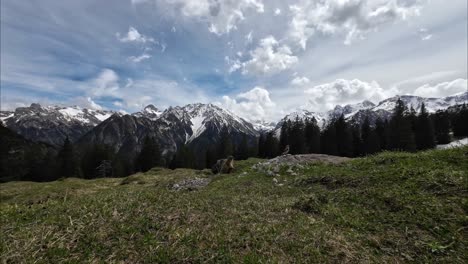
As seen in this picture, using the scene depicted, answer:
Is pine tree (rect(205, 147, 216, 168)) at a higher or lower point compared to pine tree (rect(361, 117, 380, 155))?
lower

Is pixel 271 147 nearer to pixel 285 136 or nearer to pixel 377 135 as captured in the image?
pixel 285 136

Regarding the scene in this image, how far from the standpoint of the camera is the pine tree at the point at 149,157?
84.6 meters

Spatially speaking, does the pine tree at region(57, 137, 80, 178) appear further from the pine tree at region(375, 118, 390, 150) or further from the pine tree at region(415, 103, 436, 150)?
the pine tree at region(415, 103, 436, 150)

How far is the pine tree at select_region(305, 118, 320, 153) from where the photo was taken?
270 feet

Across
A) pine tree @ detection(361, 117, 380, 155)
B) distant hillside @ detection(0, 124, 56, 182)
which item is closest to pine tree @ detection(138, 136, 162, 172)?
distant hillside @ detection(0, 124, 56, 182)

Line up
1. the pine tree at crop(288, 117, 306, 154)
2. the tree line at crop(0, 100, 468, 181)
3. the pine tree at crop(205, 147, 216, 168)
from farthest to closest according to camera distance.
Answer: the pine tree at crop(205, 147, 216, 168) < the pine tree at crop(288, 117, 306, 154) < the tree line at crop(0, 100, 468, 181)

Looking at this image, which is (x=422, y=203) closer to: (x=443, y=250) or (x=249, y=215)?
(x=443, y=250)

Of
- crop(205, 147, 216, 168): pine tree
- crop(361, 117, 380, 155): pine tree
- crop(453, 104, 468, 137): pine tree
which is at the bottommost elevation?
crop(205, 147, 216, 168): pine tree

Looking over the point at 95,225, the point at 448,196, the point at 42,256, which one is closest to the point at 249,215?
the point at 95,225

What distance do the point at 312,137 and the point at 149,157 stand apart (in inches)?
2270

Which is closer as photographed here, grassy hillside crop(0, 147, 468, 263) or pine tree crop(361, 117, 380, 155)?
grassy hillside crop(0, 147, 468, 263)

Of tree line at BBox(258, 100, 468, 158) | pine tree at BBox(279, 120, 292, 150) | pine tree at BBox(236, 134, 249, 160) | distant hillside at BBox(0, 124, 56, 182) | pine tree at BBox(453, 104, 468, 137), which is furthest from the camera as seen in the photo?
pine tree at BBox(236, 134, 249, 160)

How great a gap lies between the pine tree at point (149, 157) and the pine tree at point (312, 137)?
5222 centimetres

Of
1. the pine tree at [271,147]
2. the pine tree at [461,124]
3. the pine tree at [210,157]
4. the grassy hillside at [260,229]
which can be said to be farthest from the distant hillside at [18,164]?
the pine tree at [461,124]
